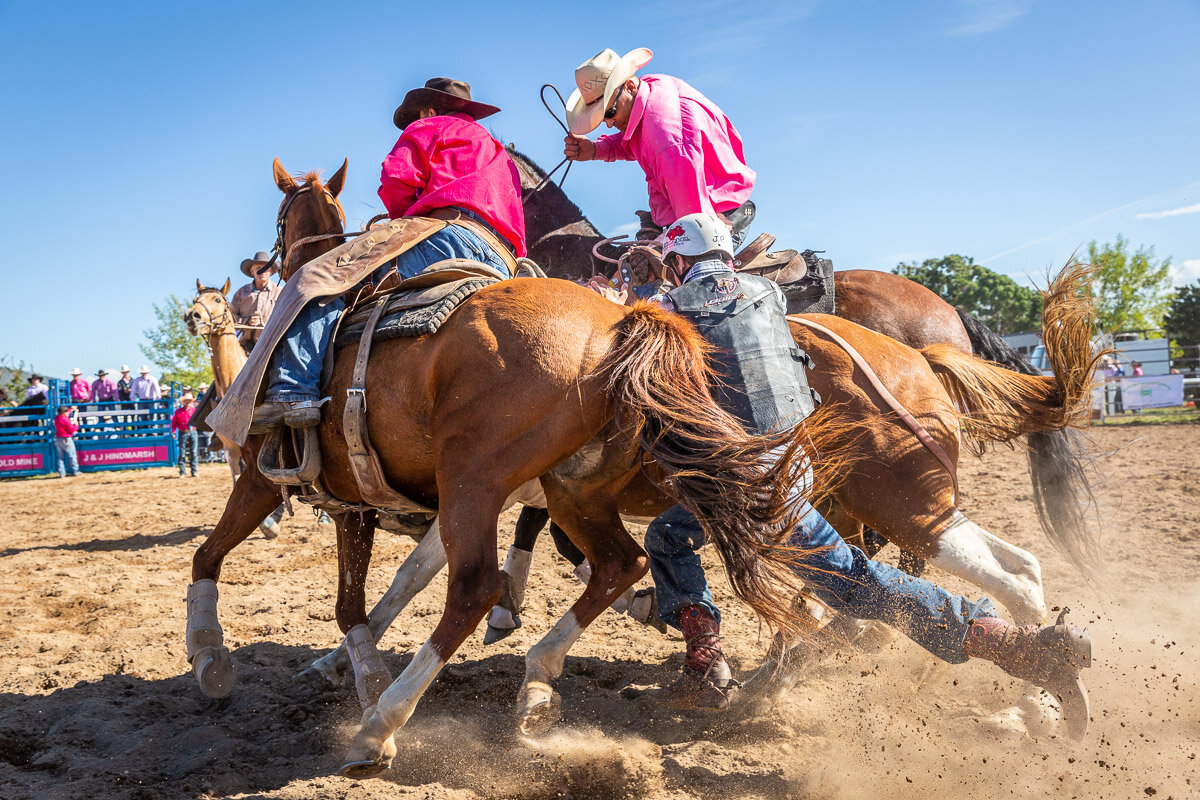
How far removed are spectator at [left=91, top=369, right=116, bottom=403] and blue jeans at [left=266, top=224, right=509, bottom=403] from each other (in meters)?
16.0

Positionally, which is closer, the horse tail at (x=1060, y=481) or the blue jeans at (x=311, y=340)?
the blue jeans at (x=311, y=340)

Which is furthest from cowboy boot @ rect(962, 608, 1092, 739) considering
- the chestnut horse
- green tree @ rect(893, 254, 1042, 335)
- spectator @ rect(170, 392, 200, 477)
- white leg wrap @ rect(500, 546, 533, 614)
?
green tree @ rect(893, 254, 1042, 335)

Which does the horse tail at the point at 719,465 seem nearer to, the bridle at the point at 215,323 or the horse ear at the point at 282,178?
the horse ear at the point at 282,178

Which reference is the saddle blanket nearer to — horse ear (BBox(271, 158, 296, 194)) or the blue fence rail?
horse ear (BBox(271, 158, 296, 194))

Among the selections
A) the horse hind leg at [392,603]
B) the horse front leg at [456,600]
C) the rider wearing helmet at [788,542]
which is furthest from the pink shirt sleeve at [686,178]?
the horse hind leg at [392,603]

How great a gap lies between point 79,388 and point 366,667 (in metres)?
16.2

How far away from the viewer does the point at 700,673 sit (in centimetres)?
291

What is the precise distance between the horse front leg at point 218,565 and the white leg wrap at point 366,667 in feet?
1.52

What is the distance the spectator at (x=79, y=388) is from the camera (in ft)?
53.8

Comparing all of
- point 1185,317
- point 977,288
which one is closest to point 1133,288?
point 1185,317

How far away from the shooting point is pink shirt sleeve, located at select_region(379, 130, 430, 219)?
11.3ft

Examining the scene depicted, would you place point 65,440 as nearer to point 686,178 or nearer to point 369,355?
point 369,355

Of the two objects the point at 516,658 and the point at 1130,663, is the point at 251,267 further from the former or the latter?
the point at 1130,663

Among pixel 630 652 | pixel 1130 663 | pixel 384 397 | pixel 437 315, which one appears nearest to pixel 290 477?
pixel 384 397
